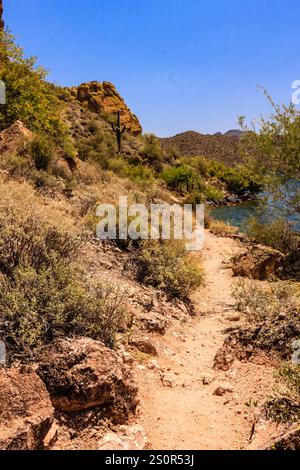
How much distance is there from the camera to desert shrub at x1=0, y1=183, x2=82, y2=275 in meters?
5.02

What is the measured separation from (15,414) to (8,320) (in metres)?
1.28

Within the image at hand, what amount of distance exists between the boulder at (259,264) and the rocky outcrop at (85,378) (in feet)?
21.7

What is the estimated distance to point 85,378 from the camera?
3490 millimetres

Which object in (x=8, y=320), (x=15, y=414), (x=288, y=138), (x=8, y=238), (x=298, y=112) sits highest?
(x=298, y=112)

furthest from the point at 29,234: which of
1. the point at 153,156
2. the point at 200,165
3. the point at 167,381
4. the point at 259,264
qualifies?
the point at 200,165

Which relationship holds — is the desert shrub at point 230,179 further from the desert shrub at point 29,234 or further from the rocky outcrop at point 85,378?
the rocky outcrop at point 85,378

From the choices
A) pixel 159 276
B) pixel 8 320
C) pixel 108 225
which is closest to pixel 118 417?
pixel 8 320

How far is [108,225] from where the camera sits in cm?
848

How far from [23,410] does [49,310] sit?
1377mm

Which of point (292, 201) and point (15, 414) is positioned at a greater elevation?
point (292, 201)

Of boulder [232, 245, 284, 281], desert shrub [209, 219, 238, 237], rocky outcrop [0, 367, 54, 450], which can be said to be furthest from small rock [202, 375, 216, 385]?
desert shrub [209, 219, 238, 237]

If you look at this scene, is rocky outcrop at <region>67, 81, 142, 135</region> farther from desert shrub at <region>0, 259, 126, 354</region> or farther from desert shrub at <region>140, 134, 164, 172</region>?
desert shrub at <region>0, 259, 126, 354</region>

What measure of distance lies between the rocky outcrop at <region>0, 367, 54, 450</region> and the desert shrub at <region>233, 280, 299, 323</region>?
3364 millimetres
